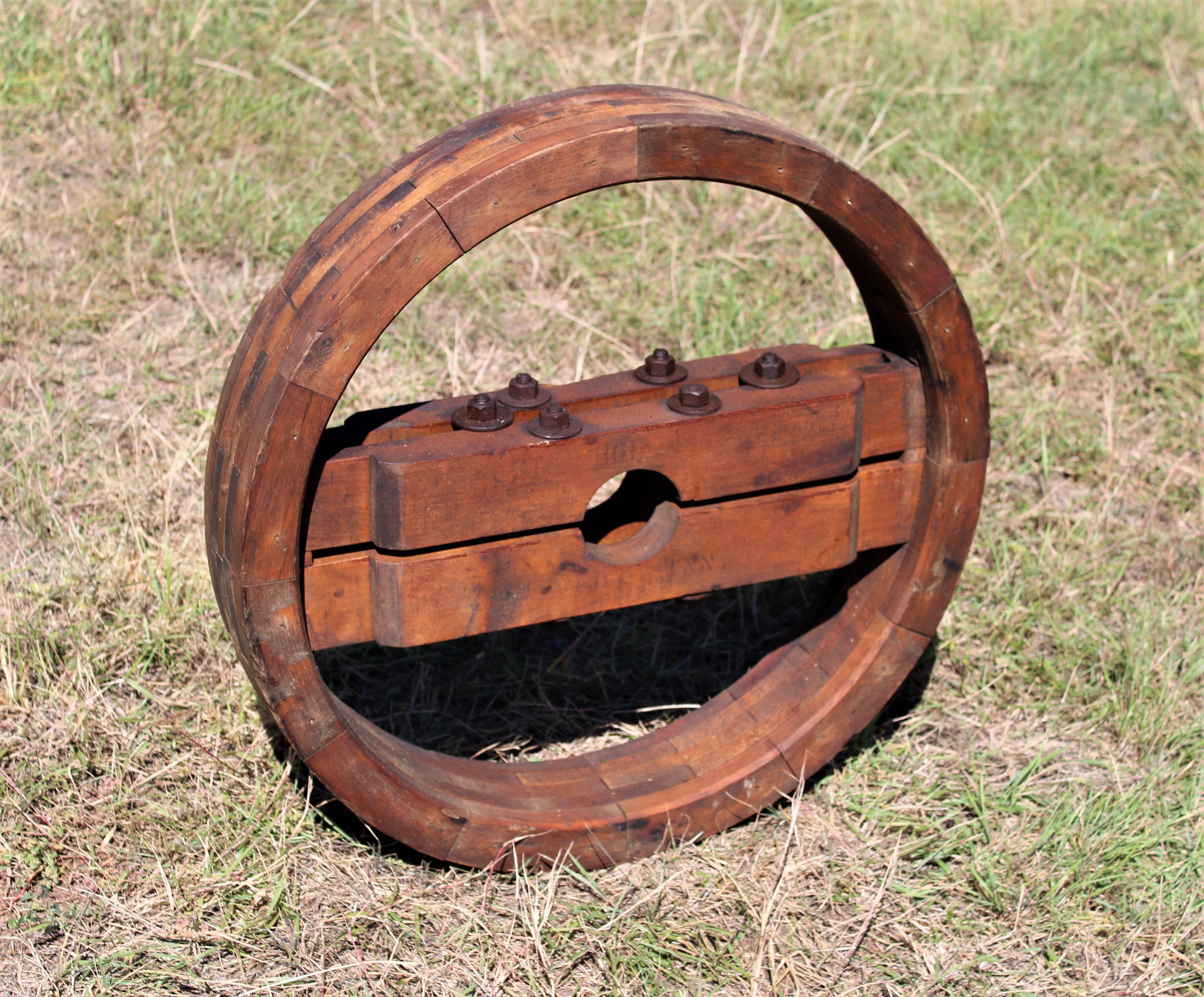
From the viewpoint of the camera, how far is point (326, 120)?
4777 mm

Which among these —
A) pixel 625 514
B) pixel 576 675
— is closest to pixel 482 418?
pixel 625 514

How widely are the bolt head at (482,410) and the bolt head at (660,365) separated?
0.34 metres

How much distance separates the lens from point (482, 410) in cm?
245

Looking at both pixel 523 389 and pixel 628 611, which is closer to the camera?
pixel 523 389

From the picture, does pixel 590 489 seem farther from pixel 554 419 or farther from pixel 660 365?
pixel 660 365

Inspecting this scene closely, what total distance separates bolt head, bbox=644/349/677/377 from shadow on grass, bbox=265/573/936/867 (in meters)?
0.76

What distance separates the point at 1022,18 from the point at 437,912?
15.4ft

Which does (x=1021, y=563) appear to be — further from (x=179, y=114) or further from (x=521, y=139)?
(x=179, y=114)

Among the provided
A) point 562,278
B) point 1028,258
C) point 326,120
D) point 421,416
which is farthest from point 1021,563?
point 326,120

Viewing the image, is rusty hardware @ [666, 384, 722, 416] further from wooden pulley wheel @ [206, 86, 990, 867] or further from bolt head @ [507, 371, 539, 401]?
bolt head @ [507, 371, 539, 401]

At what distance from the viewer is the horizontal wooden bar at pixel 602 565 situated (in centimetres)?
244

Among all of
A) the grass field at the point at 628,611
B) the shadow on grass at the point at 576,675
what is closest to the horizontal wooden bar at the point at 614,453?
the shadow on grass at the point at 576,675

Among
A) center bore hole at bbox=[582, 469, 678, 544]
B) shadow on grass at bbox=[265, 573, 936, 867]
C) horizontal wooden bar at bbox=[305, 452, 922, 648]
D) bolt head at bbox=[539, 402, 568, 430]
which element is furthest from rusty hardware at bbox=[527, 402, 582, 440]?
shadow on grass at bbox=[265, 573, 936, 867]

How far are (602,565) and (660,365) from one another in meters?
0.41
